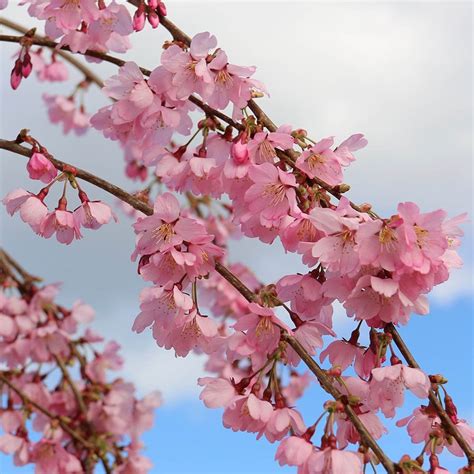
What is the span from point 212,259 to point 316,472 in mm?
638

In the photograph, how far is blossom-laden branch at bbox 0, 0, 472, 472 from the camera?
190 cm

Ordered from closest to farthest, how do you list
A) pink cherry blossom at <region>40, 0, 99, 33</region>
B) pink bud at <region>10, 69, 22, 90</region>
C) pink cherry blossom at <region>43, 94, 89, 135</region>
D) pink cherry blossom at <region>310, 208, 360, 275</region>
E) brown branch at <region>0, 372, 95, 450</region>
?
pink cherry blossom at <region>310, 208, 360, 275</region>
pink cherry blossom at <region>40, 0, 99, 33</region>
pink bud at <region>10, 69, 22, 90</region>
brown branch at <region>0, 372, 95, 450</region>
pink cherry blossom at <region>43, 94, 89, 135</region>

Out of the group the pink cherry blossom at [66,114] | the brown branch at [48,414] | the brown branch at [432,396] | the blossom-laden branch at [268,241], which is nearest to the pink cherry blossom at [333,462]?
the blossom-laden branch at [268,241]

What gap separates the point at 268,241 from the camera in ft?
7.39

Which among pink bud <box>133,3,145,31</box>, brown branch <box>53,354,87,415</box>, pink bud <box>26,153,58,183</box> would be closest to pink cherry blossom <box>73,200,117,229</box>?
pink bud <box>26,153,58,183</box>

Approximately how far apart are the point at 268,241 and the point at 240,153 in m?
0.26

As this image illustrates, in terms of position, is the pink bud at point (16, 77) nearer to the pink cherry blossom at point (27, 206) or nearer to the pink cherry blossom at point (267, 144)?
the pink cherry blossom at point (27, 206)

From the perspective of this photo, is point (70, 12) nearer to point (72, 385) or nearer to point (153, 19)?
point (153, 19)

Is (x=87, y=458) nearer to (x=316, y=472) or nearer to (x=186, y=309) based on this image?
(x=186, y=309)

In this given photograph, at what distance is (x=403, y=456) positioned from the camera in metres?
1.88

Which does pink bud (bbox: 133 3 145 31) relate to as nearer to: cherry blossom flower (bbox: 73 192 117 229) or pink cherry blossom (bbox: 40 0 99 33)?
pink cherry blossom (bbox: 40 0 99 33)

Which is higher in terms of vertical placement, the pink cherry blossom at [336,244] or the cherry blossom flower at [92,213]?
the cherry blossom flower at [92,213]

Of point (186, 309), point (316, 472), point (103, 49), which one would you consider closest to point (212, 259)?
point (186, 309)

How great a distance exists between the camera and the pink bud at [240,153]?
7.12ft
